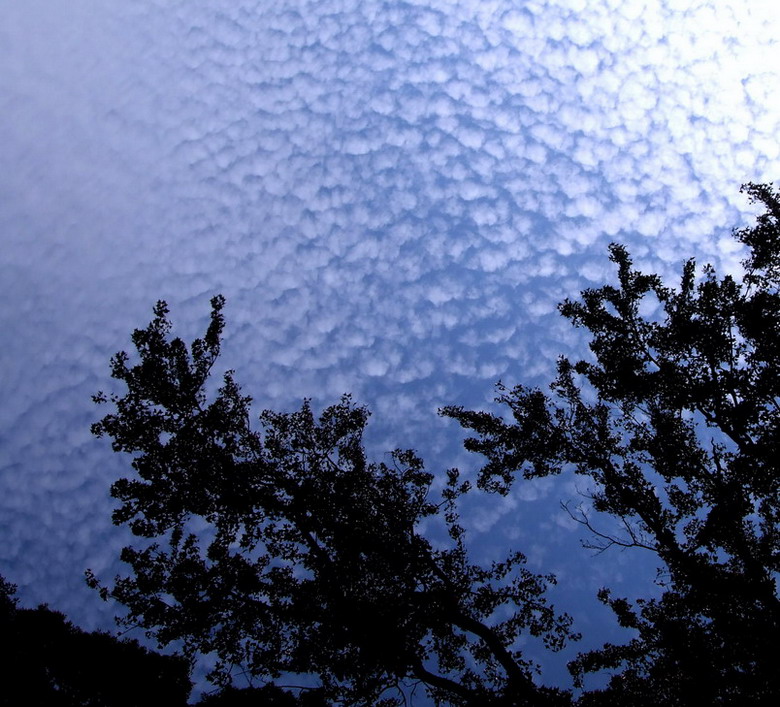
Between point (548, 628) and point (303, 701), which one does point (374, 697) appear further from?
point (548, 628)

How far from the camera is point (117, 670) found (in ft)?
54.0

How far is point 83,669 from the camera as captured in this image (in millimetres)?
16375

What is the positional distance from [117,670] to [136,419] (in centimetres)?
776

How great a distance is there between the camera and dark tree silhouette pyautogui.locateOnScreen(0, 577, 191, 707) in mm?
16047

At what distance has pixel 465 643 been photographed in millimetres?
16828

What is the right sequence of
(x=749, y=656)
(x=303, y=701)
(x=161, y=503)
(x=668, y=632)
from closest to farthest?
(x=749, y=656) → (x=668, y=632) → (x=303, y=701) → (x=161, y=503)

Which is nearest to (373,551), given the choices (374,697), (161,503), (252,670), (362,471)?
(362,471)

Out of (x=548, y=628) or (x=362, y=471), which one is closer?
(x=548, y=628)

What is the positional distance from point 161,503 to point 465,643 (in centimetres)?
1049

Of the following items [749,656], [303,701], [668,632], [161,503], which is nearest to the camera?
[749,656]

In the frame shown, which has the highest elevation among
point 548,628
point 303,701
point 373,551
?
point 373,551

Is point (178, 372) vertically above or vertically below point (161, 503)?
above

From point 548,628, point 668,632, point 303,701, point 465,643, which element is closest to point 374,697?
→ point 303,701

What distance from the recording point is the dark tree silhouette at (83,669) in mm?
16047
